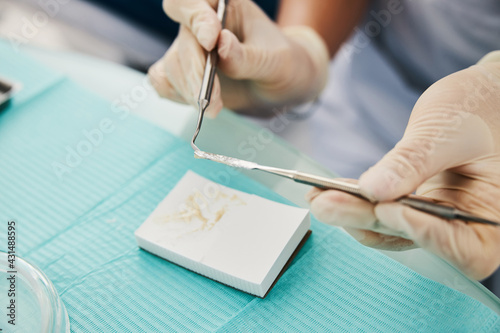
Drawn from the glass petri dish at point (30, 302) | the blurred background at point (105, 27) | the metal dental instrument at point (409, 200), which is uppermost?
the metal dental instrument at point (409, 200)

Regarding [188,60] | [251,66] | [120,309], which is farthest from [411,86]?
[120,309]

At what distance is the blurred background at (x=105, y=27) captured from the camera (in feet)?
4.68

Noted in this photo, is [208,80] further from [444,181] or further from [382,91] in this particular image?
[382,91]

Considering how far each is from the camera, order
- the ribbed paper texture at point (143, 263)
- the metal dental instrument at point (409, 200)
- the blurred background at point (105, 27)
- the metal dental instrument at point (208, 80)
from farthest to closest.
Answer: the blurred background at point (105, 27)
the metal dental instrument at point (208, 80)
the ribbed paper texture at point (143, 263)
the metal dental instrument at point (409, 200)

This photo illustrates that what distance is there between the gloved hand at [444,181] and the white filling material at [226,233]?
0.10 m

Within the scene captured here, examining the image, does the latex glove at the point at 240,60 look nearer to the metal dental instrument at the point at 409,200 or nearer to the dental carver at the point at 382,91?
the dental carver at the point at 382,91

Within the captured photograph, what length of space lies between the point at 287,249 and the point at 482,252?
0.82ft

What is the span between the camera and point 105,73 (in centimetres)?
107

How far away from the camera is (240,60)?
87 cm

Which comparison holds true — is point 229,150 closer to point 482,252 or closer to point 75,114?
point 75,114

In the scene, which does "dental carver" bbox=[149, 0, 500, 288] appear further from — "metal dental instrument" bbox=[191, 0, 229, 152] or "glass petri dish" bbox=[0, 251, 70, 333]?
"glass petri dish" bbox=[0, 251, 70, 333]

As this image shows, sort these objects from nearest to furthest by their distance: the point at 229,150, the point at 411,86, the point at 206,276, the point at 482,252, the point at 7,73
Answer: the point at 482,252 < the point at 206,276 < the point at 229,150 < the point at 7,73 < the point at 411,86

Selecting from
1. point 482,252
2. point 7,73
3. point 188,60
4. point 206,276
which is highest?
point 482,252

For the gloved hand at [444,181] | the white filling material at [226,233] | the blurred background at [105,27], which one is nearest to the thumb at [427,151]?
the gloved hand at [444,181]
